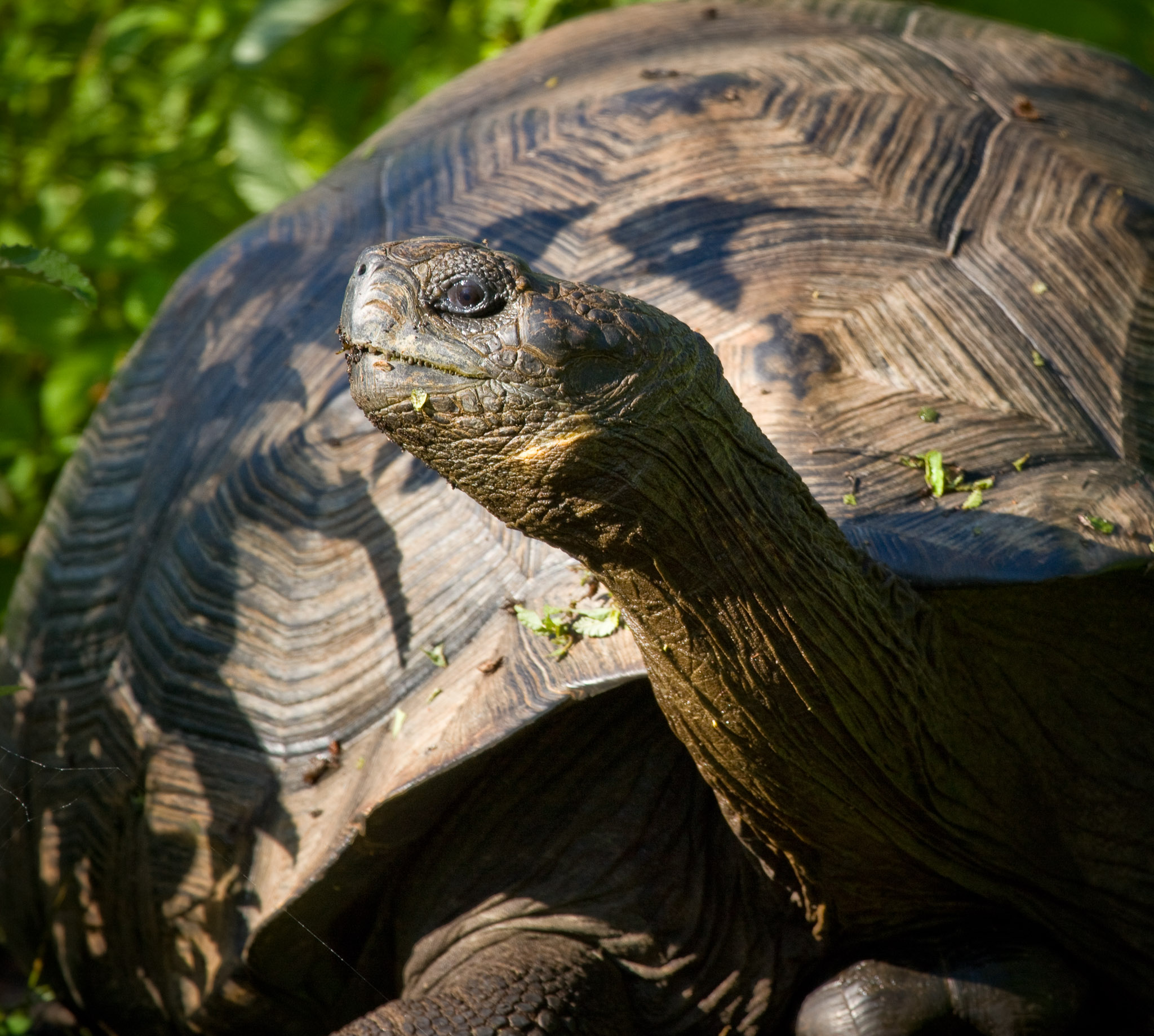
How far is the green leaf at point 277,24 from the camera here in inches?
143

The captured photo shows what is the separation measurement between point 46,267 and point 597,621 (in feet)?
3.90

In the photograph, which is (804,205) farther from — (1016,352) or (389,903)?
(389,903)

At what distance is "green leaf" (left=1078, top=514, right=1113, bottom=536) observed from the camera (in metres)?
2.10

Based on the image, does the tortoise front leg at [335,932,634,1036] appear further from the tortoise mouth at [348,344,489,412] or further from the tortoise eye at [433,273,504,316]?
the tortoise eye at [433,273,504,316]

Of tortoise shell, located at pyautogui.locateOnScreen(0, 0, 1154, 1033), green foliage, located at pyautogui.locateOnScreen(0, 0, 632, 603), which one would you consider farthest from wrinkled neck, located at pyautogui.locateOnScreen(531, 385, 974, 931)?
green foliage, located at pyautogui.locateOnScreen(0, 0, 632, 603)

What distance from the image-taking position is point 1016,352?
8.22 feet

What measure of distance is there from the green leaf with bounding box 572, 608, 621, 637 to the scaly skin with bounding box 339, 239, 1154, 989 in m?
0.21

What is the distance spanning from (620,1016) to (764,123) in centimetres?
195

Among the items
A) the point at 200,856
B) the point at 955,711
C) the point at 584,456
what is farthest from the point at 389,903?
the point at 584,456

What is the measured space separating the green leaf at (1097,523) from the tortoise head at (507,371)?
2.83 ft

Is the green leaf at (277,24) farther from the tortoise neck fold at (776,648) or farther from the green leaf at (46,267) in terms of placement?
the tortoise neck fold at (776,648)

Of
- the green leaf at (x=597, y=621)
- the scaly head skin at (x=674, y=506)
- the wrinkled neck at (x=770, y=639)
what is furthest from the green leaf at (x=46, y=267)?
the wrinkled neck at (x=770, y=639)

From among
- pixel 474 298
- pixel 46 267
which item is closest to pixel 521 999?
pixel 474 298

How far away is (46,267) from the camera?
228cm
